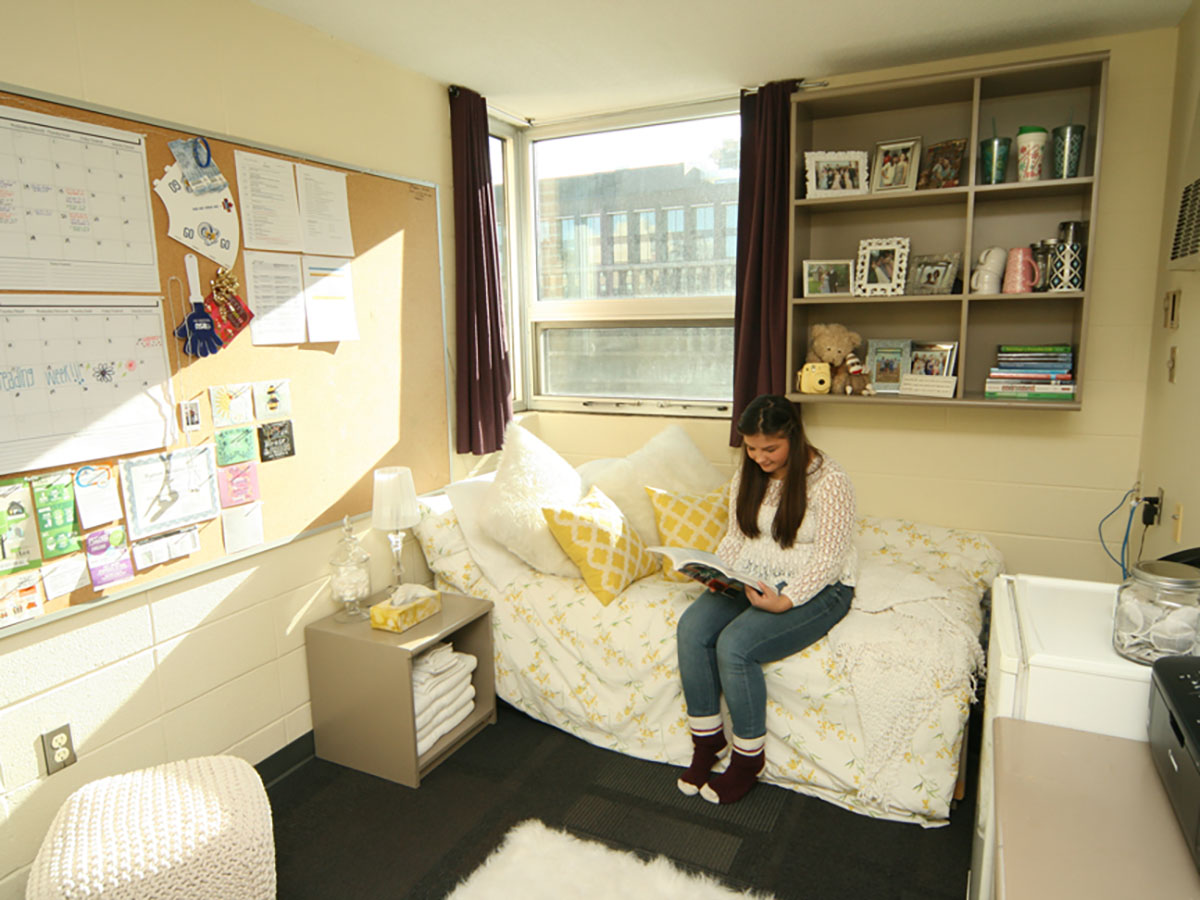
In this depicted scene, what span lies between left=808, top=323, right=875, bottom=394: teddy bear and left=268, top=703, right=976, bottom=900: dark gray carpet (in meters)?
1.43

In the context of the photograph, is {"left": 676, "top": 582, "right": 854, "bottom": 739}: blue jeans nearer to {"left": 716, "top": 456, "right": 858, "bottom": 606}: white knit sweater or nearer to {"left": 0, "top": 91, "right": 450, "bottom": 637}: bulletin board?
{"left": 716, "top": 456, "right": 858, "bottom": 606}: white knit sweater

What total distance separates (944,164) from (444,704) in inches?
101

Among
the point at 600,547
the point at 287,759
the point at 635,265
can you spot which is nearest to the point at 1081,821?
the point at 600,547

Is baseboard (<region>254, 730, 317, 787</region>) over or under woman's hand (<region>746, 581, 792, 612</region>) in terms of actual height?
under

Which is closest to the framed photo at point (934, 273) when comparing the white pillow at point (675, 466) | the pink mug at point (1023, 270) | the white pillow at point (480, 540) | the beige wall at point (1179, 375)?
the pink mug at point (1023, 270)

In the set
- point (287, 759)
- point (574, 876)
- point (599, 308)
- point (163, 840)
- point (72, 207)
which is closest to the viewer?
point (163, 840)

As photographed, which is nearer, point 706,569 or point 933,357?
point 706,569

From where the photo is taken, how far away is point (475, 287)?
3131mm

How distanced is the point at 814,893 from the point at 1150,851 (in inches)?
44.5

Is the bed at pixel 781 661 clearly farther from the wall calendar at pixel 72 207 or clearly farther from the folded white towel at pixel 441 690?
the wall calendar at pixel 72 207

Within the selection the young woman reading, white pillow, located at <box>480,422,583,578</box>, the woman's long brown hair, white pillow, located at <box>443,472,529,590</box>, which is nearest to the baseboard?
white pillow, located at <box>443,472,529,590</box>

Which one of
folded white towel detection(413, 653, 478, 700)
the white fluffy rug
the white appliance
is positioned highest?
the white appliance

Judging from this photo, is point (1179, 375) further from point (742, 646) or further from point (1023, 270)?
point (742, 646)

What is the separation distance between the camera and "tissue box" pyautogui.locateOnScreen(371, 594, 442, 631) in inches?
94.6
